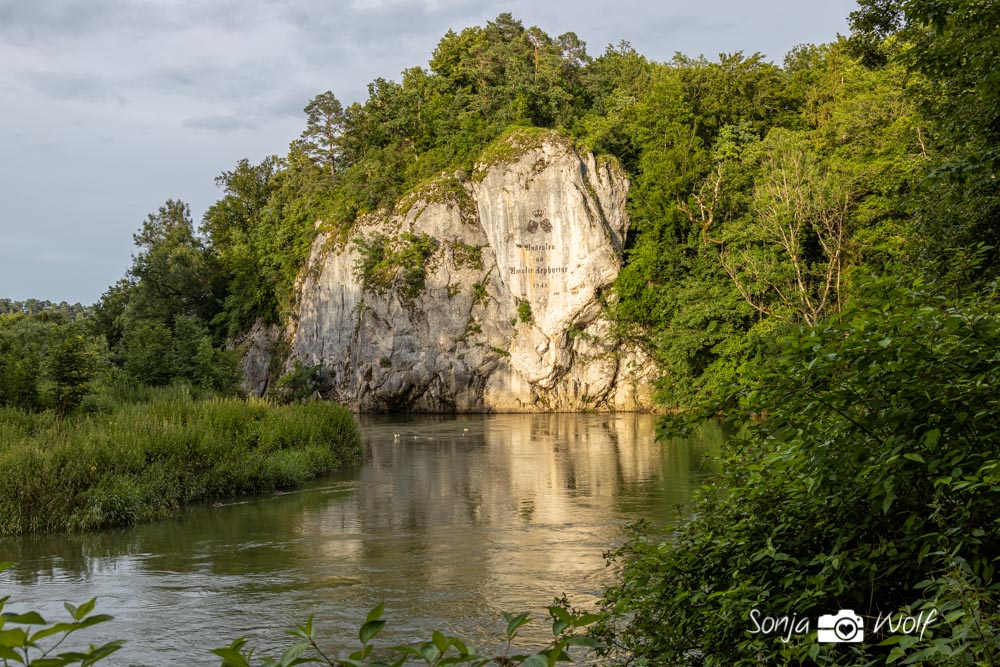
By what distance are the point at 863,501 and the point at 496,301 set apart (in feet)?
154

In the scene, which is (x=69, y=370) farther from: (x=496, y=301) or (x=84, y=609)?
(x=496, y=301)

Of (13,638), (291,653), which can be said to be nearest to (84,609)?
(13,638)

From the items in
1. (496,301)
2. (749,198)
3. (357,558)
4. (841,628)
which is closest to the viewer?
(841,628)

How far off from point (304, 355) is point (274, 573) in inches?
1817

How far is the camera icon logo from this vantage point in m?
3.89

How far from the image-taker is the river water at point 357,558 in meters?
9.62

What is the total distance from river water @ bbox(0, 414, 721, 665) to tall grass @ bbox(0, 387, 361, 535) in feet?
Answer: 2.36

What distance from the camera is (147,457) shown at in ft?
59.2

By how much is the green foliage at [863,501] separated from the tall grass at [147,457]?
13626 millimetres

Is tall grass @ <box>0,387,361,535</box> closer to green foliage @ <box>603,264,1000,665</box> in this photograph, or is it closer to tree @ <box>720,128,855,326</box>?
Result: green foliage @ <box>603,264,1000,665</box>

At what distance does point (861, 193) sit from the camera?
35.8 meters

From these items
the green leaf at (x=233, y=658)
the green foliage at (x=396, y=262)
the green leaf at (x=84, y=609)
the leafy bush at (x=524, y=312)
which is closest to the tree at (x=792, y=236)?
the leafy bush at (x=524, y=312)

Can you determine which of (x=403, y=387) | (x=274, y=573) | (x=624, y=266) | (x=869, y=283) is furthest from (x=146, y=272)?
(x=869, y=283)

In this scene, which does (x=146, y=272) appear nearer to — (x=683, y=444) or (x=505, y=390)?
(x=505, y=390)
